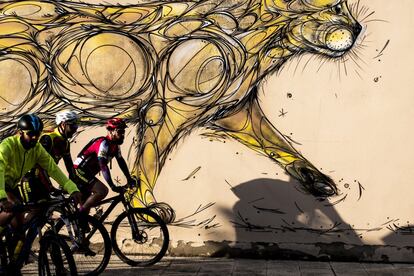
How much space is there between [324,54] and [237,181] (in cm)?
187

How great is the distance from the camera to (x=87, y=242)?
7.60 metres

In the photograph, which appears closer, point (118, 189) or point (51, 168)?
point (51, 168)

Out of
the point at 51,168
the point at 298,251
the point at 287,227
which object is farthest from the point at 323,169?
the point at 51,168

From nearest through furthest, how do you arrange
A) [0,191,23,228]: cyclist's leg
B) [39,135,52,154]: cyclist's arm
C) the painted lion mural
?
[0,191,23,228]: cyclist's leg, [39,135,52,154]: cyclist's arm, the painted lion mural

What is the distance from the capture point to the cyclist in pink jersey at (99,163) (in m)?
7.80

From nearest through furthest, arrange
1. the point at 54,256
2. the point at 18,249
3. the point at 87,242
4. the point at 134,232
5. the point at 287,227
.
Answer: the point at 54,256 < the point at 18,249 < the point at 87,242 < the point at 134,232 < the point at 287,227

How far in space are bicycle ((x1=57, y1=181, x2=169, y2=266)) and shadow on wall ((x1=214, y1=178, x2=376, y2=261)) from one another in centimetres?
80

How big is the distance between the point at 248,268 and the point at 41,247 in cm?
295

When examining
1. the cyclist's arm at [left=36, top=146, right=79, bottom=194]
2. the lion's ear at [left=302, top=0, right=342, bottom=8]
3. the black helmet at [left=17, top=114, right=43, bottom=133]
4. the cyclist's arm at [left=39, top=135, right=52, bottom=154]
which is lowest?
the cyclist's arm at [left=36, top=146, right=79, bottom=194]

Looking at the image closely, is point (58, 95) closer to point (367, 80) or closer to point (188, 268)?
point (188, 268)

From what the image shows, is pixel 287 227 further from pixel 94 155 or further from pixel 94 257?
pixel 94 155

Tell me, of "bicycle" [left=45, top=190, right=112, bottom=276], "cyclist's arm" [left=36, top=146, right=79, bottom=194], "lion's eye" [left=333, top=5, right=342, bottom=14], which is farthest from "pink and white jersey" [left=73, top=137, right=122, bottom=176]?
"lion's eye" [left=333, top=5, right=342, bottom=14]

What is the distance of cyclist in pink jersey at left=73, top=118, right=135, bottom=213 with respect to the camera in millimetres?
7801

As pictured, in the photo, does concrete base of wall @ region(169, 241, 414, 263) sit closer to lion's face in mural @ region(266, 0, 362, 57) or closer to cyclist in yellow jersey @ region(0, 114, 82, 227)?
lion's face in mural @ region(266, 0, 362, 57)
